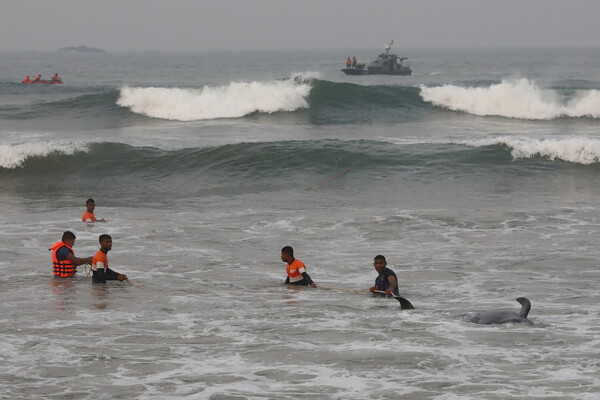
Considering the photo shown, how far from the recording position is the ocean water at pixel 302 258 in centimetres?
893

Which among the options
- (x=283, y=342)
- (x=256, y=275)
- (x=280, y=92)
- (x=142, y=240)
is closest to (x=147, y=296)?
(x=256, y=275)

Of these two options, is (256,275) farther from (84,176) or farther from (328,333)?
(84,176)

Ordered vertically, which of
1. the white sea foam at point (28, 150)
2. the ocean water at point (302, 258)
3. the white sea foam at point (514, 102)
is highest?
the white sea foam at point (514, 102)

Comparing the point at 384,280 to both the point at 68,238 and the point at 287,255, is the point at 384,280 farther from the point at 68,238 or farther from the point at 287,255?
the point at 68,238

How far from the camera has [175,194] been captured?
23.7m

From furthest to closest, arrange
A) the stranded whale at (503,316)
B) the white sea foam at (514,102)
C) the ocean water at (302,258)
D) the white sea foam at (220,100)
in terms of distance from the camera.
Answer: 1. the white sea foam at (514,102)
2. the white sea foam at (220,100)
3. the stranded whale at (503,316)
4. the ocean water at (302,258)

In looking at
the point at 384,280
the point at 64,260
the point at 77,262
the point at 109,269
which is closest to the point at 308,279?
the point at 384,280

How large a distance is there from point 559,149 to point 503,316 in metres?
18.3

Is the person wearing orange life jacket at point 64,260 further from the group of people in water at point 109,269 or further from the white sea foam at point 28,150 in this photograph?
the white sea foam at point 28,150

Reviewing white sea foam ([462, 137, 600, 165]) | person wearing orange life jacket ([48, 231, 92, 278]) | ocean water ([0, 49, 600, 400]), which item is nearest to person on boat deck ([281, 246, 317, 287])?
ocean water ([0, 49, 600, 400])

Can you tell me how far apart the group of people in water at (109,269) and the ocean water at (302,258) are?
0.65ft

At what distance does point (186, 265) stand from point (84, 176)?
44.3ft

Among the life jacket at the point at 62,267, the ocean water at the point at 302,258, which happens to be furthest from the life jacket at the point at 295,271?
the life jacket at the point at 62,267

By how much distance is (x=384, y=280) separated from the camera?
12.3 meters
